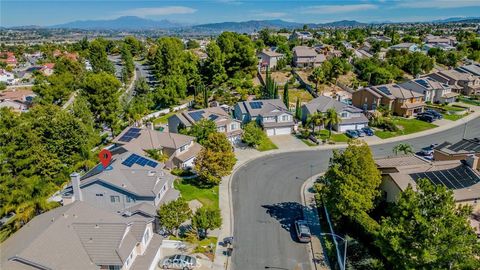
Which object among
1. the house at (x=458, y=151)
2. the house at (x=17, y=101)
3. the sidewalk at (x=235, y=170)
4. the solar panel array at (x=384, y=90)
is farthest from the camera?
the house at (x=17, y=101)

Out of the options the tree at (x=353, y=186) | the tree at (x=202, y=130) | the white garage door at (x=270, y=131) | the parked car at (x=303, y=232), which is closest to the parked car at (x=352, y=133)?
the white garage door at (x=270, y=131)

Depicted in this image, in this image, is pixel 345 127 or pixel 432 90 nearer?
pixel 345 127

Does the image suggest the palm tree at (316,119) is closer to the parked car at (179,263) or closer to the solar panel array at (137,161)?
the solar panel array at (137,161)

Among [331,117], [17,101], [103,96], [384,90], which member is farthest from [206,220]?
[17,101]

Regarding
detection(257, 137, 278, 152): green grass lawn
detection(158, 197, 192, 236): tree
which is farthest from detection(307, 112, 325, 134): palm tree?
detection(158, 197, 192, 236): tree

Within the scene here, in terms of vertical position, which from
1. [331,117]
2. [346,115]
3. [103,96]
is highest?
[103,96]

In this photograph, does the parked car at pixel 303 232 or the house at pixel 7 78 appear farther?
the house at pixel 7 78

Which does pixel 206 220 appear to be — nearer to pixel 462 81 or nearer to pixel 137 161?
pixel 137 161
